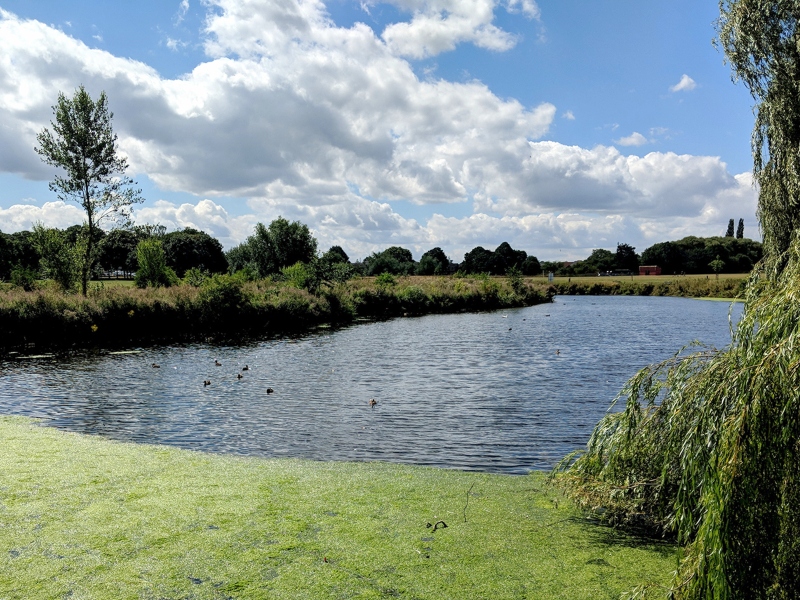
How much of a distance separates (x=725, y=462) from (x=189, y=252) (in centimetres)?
8341

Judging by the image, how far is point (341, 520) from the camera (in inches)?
261

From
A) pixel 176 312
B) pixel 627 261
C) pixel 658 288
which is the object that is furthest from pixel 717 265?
pixel 176 312

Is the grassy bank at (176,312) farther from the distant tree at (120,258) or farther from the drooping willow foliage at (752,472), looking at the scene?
the distant tree at (120,258)

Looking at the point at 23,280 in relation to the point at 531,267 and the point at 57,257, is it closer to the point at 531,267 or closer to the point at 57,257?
the point at 57,257

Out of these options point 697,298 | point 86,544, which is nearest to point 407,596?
point 86,544

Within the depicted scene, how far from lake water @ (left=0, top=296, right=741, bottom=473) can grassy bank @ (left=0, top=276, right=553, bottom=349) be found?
3.84 m

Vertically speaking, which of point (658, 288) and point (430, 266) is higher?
point (430, 266)

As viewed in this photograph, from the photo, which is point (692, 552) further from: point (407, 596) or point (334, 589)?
point (334, 589)

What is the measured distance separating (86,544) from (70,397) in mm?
10344

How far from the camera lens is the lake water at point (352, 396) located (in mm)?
10922

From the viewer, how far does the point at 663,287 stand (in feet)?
292

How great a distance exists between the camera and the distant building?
125 meters

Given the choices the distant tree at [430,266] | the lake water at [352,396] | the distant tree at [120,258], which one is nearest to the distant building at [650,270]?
the distant tree at [430,266]

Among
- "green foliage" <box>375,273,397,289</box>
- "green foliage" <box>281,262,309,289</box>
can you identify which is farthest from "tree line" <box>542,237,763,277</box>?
"green foliage" <box>281,262,309,289</box>
